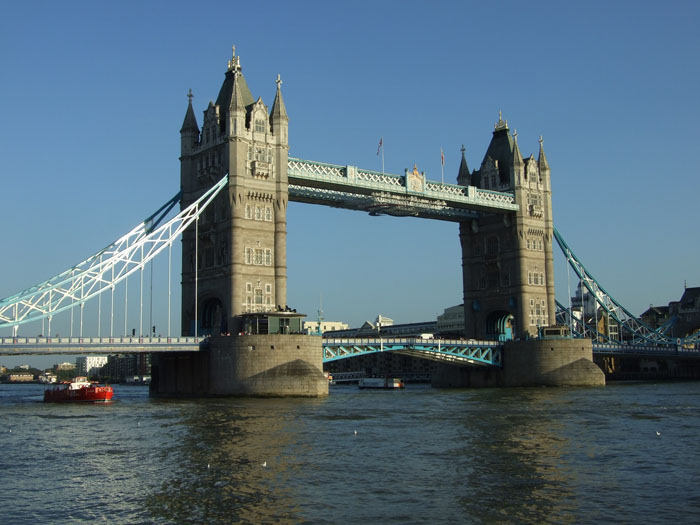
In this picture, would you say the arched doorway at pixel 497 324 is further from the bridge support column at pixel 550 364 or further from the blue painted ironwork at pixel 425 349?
the bridge support column at pixel 550 364

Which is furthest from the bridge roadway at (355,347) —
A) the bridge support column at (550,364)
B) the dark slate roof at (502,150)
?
the dark slate roof at (502,150)

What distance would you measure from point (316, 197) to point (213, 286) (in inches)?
650

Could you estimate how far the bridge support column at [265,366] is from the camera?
268ft

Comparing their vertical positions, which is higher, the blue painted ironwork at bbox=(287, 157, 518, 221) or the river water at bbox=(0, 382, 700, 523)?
the blue painted ironwork at bbox=(287, 157, 518, 221)

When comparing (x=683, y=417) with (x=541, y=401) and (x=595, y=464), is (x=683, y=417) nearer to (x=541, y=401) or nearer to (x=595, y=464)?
(x=541, y=401)

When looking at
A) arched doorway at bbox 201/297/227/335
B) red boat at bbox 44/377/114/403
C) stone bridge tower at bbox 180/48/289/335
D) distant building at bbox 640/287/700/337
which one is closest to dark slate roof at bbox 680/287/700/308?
distant building at bbox 640/287/700/337

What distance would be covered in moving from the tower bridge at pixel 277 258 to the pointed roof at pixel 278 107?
6.4 inches

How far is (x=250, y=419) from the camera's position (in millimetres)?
58531

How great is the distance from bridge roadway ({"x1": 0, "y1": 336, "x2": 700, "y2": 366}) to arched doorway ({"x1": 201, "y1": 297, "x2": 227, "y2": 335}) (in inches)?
310

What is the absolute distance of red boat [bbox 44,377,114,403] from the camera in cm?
8719

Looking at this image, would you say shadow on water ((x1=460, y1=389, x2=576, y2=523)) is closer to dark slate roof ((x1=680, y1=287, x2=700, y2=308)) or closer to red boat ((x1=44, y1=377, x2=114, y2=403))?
red boat ((x1=44, y1=377, x2=114, y2=403))

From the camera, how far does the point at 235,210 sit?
9006cm

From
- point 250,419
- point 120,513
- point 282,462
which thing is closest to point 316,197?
point 250,419

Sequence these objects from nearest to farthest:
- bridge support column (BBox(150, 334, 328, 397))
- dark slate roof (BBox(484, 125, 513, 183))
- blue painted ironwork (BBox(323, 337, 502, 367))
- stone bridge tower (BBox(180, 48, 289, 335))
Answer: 1. bridge support column (BBox(150, 334, 328, 397))
2. stone bridge tower (BBox(180, 48, 289, 335))
3. blue painted ironwork (BBox(323, 337, 502, 367))
4. dark slate roof (BBox(484, 125, 513, 183))
